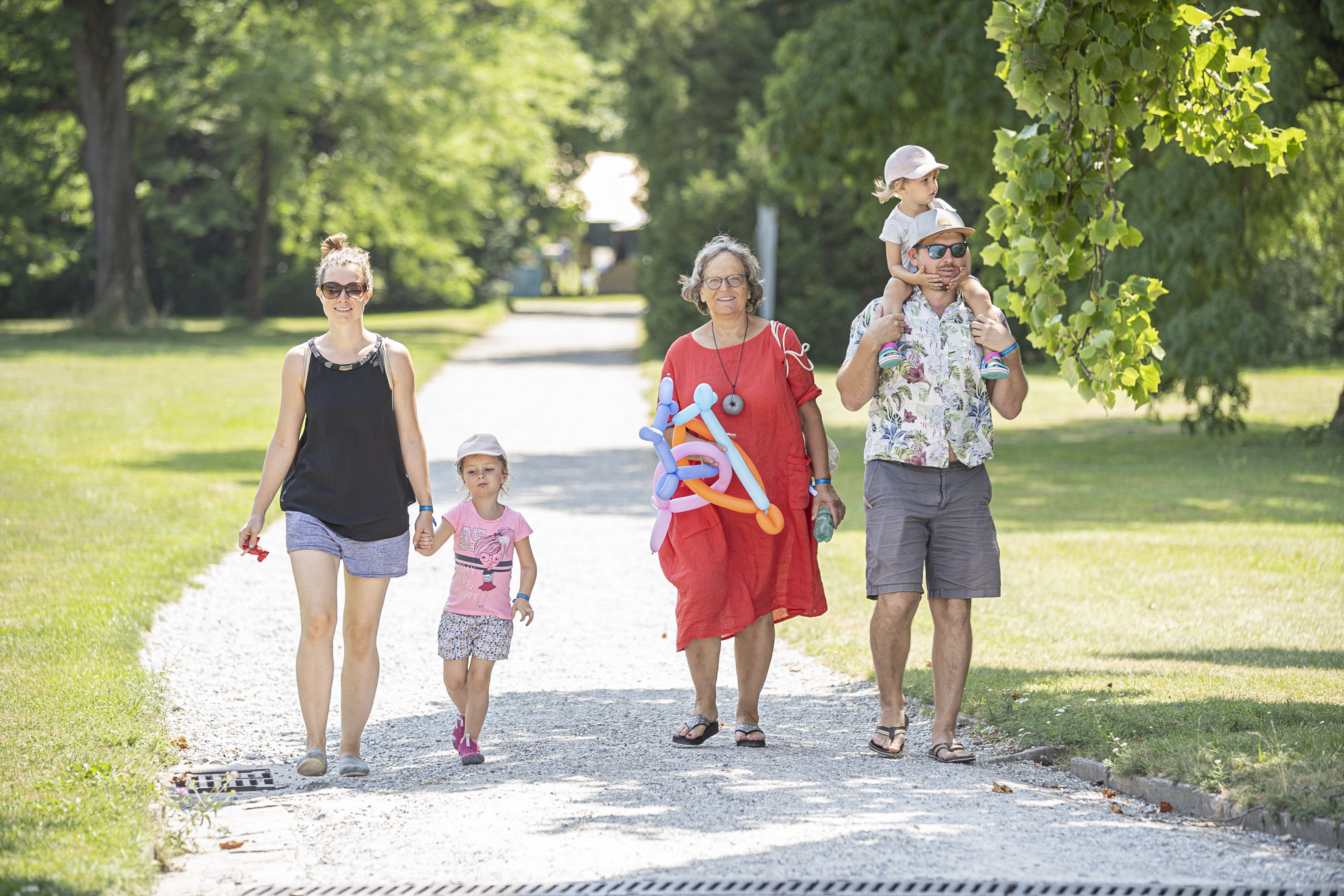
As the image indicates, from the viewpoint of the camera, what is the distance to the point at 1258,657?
7.43 m

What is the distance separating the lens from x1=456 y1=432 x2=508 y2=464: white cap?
572 cm

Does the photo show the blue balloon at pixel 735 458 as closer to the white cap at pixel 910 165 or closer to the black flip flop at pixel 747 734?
the black flip flop at pixel 747 734

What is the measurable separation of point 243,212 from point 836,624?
38.0 metres

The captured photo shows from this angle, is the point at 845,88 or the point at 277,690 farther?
the point at 845,88

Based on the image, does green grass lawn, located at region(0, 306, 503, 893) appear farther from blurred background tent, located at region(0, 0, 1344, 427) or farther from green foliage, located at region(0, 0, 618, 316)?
green foliage, located at region(0, 0, 618, 316)

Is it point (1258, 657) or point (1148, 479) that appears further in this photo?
point (1148, 479)

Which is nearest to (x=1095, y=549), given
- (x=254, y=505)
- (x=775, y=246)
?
(x=254, y=505)

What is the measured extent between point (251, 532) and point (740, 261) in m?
2.20

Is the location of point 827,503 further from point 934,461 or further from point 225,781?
point 225,781

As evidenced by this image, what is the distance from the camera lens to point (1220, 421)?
1830 centimetres

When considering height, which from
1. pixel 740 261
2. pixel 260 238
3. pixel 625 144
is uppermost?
pixel 625 144

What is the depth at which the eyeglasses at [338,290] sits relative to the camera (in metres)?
5.50

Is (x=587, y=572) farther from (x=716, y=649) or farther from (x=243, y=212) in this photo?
(x=243, y=212)

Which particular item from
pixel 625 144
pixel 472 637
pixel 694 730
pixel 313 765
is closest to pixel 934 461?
pixel 694 730
